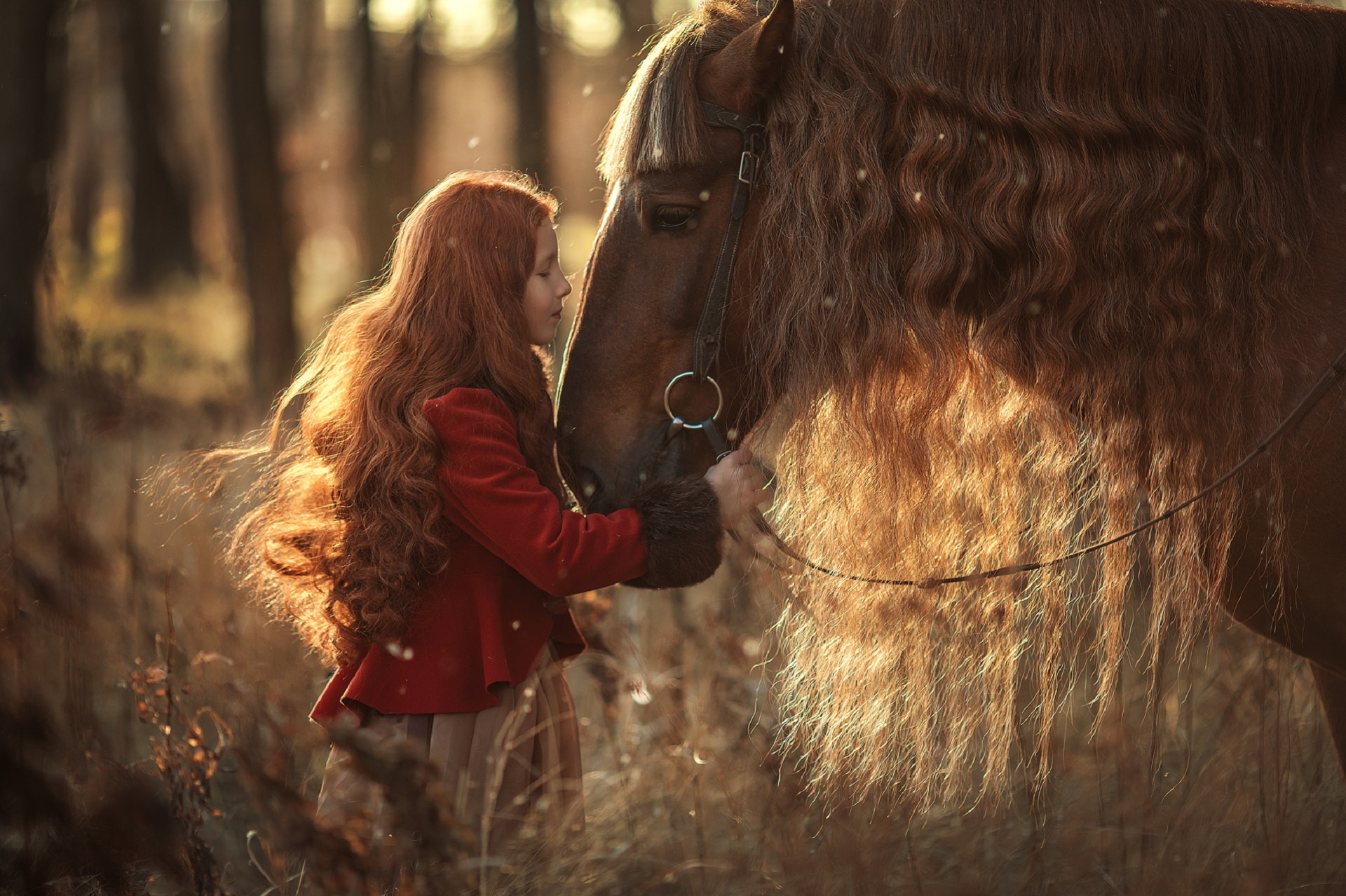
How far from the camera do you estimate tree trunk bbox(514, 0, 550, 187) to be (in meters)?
8.48

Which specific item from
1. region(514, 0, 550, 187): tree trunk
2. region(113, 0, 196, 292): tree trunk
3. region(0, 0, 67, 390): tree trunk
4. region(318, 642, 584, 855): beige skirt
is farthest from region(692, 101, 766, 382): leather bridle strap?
region(113, 0, 196, 292): tree trunk

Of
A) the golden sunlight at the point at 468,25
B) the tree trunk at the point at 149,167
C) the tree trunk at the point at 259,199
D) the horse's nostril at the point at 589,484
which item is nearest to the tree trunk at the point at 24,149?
the tree trunk at the point at 259,199

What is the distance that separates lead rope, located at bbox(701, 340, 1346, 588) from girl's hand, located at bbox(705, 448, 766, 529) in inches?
1.6

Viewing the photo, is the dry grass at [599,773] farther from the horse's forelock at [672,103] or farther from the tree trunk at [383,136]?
the tree trunk at [383,136]

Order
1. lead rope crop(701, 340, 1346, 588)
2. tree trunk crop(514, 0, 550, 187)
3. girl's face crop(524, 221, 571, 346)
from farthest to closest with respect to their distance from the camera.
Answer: tree trunk crop(514, 0, 550, 187), girl's face crop(524, 221, 571, 346), lead rope crop(701, 340, 1346, 588)

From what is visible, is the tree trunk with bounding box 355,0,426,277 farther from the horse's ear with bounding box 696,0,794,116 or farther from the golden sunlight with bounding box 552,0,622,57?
the horse's ear with bounding box 696,0,794,116

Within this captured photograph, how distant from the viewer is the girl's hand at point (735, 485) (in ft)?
6.03

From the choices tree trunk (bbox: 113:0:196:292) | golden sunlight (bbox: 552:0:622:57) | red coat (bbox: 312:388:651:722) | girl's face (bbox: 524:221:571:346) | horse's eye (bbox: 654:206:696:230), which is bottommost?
red coat (bbox: 312:388:651:722)

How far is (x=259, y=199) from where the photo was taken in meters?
8.14

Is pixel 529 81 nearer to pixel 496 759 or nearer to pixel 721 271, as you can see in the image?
pixel 721 271

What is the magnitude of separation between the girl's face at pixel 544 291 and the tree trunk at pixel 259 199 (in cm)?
667

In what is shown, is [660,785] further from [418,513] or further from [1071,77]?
[1071,77]

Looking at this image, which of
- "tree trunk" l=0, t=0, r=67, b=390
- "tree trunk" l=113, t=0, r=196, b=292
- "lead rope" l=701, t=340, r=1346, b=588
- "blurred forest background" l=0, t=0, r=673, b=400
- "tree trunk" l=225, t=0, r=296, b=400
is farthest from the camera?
"tree trunk" l=113, t=0, r=196, b=292

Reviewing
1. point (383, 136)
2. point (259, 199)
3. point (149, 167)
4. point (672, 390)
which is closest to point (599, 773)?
point (672, 390)
